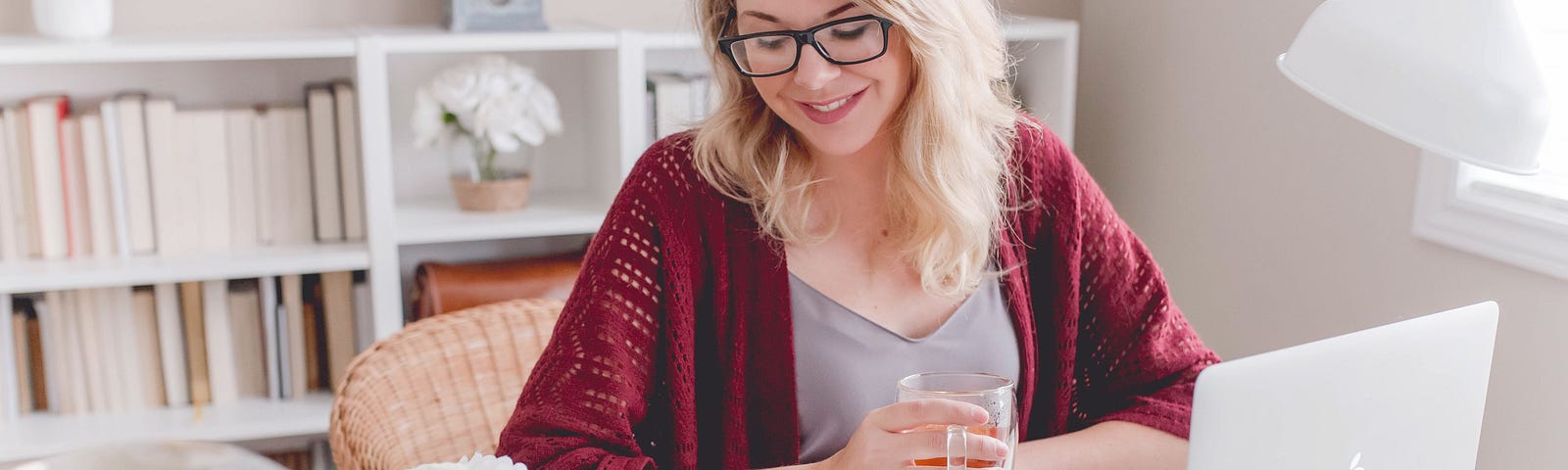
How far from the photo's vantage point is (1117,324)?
4.81ft

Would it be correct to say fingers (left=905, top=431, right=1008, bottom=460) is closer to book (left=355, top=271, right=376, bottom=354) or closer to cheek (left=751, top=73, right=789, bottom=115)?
cheek (left=751, top=73, right=789, bottom=115)

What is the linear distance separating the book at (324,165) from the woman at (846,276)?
1065mm

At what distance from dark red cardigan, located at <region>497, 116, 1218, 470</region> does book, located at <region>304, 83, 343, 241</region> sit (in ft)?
3.42

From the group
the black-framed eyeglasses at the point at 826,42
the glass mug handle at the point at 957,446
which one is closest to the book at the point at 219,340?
the black-framed eyeglasses at the point at 826,42

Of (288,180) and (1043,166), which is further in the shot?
(288,180)

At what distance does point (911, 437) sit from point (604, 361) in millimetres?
406

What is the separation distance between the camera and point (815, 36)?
1.24m

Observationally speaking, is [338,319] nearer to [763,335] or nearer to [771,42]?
[763,335]

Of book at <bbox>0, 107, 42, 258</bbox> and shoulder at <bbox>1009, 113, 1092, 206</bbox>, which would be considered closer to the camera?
shoulder at <bbox>1009, 113, 1092, 206</bbox>

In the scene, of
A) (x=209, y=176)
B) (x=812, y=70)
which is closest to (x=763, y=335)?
(x=812, y=70)

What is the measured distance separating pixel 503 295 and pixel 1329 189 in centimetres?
147

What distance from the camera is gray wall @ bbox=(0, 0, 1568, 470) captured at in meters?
1.75

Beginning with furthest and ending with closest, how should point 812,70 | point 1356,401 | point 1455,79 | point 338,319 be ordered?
1. point 338,319
2. point 812,70
3. point 1356,401
4. point 1455,79

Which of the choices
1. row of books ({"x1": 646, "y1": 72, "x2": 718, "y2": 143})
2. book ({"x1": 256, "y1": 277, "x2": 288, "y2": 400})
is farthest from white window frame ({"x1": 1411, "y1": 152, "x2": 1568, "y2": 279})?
book ({"x1": 256, "y1": 277, "x2": 288, "y2": 400})
